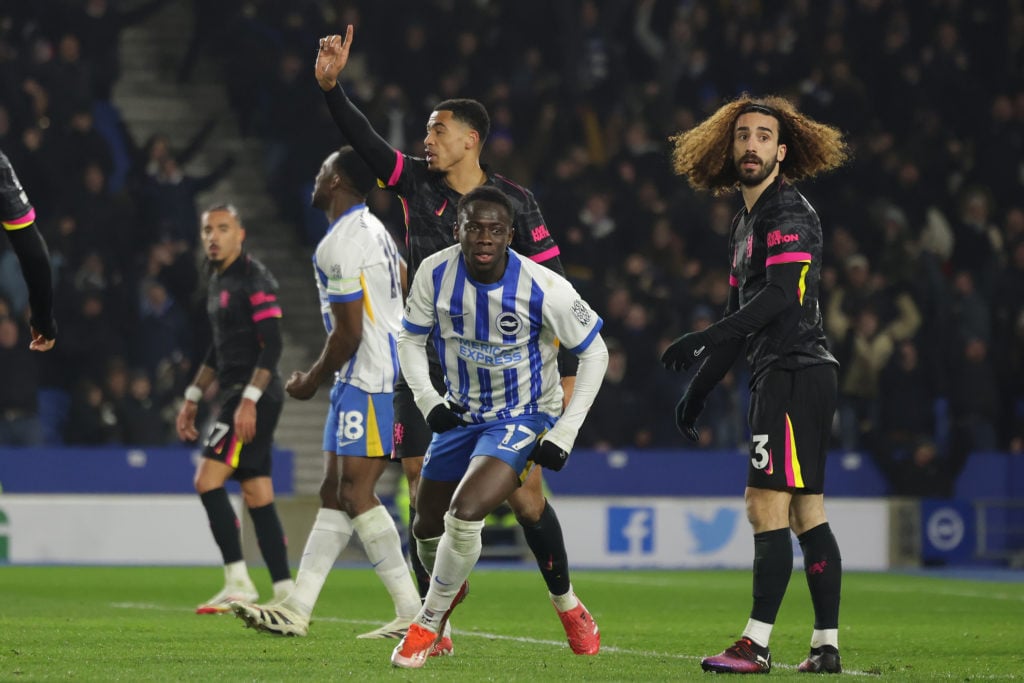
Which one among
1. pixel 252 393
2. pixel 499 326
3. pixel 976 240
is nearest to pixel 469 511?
pixel 499 326

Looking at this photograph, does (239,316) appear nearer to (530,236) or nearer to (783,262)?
(530,236)

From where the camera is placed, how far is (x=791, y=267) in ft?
20.2

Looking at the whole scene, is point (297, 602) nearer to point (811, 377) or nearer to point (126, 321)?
point (811, 377)

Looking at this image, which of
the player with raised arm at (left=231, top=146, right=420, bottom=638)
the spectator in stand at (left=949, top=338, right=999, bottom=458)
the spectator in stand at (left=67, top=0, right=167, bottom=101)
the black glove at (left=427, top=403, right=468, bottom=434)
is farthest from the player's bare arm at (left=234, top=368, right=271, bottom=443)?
the spectator in stand at (left=949, top=338, right=999, bottom=458)

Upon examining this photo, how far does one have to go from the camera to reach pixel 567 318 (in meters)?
6.19

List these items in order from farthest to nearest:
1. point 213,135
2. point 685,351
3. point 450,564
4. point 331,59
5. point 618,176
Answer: point 213,135 < point 618,176 < point 331,59 < point 450,564 < point 685,351

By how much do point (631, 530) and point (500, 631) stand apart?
7.64 metres

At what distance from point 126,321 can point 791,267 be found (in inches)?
409

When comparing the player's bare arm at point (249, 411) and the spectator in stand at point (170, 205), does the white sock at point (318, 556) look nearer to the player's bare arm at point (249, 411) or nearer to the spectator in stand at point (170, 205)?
the player's bare arm at point (249, 411)

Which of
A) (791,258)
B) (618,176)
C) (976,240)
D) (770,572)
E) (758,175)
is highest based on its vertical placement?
(618,176)

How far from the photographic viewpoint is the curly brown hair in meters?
6.45

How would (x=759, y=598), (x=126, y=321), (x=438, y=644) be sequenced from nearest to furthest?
(x=759, y=598), (x=438, y=644), (x=126, y=321)

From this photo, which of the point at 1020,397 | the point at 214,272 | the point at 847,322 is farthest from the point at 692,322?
the point at 214,272

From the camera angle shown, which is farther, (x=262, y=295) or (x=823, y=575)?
(x=262, y=295)
